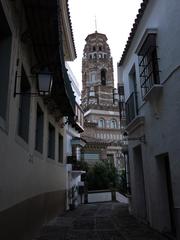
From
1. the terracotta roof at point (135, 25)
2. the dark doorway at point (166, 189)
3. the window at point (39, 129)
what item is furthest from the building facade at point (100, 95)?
the dark doorway at point (166, 189)

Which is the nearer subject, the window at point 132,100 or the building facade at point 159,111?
Result: the building facade at point 159,111

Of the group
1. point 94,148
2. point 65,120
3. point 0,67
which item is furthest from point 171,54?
point 94,148

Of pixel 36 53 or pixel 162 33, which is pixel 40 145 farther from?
pixel 162 33

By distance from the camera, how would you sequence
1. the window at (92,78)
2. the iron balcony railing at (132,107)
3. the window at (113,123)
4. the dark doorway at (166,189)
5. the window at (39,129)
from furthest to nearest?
the window at (92,78)
the window at (113,123)
the iron balcony railing at (132,107)
the window at (39,129)
the dark doorway at (166,189)

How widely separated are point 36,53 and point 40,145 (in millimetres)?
3308

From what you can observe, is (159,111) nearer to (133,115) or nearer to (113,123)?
(133,115)

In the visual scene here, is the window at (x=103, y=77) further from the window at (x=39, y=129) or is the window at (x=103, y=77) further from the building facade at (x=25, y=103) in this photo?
the window at (x=39, y=129)

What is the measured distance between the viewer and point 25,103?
714 cm

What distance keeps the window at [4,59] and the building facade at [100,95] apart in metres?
38.6

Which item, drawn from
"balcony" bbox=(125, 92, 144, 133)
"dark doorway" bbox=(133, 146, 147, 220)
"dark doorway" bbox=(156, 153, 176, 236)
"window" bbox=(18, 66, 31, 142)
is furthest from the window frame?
"window" bbox=(18, 66, 31, 142)

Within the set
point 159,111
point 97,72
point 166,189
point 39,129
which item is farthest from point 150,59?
point 97,72

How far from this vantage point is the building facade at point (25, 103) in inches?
199

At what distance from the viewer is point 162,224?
7.70 meters

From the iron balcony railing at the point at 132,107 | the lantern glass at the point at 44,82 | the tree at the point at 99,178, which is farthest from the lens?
the tree at the point at 99,178
